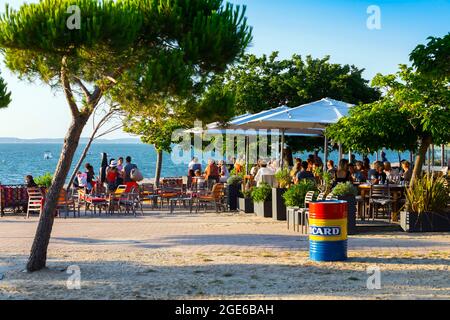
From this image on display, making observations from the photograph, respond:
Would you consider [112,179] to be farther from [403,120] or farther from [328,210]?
[328,210]

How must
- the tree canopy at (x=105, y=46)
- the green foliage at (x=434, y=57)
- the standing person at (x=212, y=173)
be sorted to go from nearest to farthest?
1. the tree canopy at (x=105, y=46)
2. the green foliage at (x=434, y=57)
3. the standing person at (x=212, y=173)

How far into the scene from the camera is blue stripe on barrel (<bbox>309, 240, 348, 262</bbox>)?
10.1 metres

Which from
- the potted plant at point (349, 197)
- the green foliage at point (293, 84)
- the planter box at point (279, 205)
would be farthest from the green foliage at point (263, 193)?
the green foliage at point (293, 84)

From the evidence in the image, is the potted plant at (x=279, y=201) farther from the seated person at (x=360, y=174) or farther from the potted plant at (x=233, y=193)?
the potted plant at (x=233, y=193)

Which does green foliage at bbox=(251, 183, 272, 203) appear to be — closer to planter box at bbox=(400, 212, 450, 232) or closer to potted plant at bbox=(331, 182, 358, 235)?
potted plant at bbox=(331, 182, 358, 235)

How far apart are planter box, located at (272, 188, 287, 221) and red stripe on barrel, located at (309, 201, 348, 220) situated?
5.65 m

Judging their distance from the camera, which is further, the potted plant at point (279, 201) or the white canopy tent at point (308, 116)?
the white canopy tent at point (308, 116)

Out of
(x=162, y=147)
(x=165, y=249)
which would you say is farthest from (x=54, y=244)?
(x=162, y=147)

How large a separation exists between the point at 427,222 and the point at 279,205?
3706 millimetres

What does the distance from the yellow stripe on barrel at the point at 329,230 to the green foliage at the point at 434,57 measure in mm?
2462

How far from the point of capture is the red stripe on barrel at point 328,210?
33.2ft

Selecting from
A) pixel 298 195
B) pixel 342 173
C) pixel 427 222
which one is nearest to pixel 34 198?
pixel 298 195
